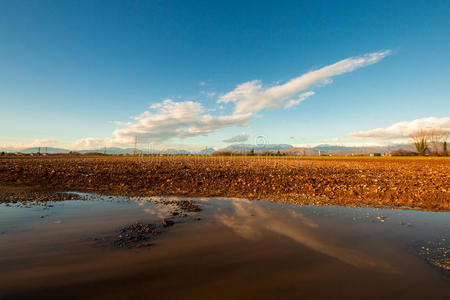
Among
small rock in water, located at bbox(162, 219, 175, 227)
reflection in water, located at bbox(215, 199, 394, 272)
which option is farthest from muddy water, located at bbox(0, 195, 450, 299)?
small rock in water, located at bbox(162, 219, 175, 227)

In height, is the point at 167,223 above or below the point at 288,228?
above

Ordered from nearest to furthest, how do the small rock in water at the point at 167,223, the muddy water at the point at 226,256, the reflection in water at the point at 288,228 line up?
the muddy water at the point at 226,256, the reflection in water at the point at 288,228, the small rock in water at the point at 167,223

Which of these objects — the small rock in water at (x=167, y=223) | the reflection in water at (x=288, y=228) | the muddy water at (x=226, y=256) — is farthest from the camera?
the small rock in water at (x=167, y=223)

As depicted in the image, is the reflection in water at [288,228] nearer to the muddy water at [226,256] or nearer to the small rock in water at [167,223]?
the muddy water at [226,256]

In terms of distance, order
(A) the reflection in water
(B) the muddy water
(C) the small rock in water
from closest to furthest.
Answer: (B) the muddy water < (A) the reflection in water < (C) the small rock in water

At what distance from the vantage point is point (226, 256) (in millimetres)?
4555

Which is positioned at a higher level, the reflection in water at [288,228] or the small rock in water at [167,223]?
the small rock in water at [167,223]

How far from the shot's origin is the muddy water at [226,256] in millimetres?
3443

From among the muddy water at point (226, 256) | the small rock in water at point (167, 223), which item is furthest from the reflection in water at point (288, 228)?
the small rock in water at point (167, 223)

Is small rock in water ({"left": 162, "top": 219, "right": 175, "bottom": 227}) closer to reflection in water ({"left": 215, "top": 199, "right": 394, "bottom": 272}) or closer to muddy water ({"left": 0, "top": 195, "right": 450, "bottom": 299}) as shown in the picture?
muddy water ({"left": 0, "top": 195, "right": 450, "bottom": 299})

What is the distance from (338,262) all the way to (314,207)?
15.0ft

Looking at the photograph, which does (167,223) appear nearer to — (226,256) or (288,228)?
(226,256)

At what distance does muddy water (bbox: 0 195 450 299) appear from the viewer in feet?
11.3

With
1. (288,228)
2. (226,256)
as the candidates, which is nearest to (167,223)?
(226,256)
